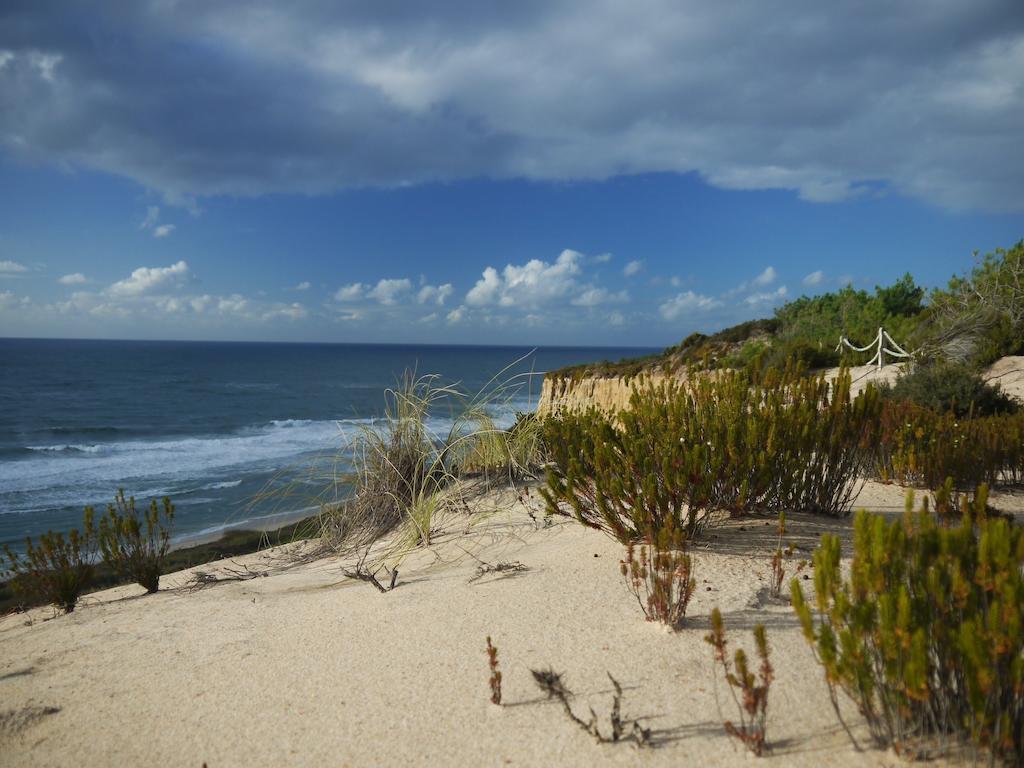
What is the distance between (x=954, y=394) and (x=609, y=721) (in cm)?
1047

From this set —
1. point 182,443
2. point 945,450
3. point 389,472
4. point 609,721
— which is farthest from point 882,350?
point 182,443

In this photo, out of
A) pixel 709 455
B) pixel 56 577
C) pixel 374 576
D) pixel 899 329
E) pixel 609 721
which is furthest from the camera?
pixel 899 329

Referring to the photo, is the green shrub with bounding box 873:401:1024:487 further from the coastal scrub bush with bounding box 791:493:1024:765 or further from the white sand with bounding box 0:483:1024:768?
the coastal scrub bush with bounding box 791:493:1024:765

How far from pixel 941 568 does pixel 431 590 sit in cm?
311

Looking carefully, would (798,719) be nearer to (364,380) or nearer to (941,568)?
(941,568)

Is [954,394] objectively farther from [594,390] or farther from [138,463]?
[138,463]

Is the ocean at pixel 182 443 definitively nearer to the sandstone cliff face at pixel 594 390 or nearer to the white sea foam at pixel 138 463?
the white sea foam at pixel 138 463

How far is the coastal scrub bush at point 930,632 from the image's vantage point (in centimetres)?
200

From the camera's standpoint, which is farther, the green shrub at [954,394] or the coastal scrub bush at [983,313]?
the coastal scrub bush at [983,313]

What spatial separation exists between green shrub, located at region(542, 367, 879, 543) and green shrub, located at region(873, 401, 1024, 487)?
3.36 feet

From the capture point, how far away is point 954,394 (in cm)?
1058

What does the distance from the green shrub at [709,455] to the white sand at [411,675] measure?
38 cm

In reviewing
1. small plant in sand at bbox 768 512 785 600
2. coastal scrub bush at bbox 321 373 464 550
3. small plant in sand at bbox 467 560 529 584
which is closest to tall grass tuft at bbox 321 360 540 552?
coastal scrub bush at bbox 321 373 464 550

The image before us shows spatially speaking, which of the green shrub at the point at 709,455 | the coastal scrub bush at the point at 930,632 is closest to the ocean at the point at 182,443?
the green shrub at the point at 709,455
